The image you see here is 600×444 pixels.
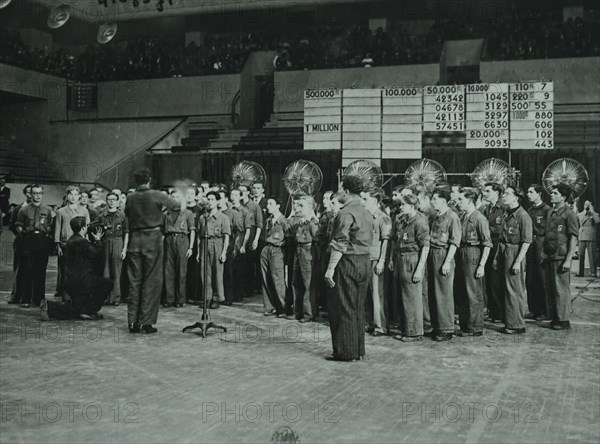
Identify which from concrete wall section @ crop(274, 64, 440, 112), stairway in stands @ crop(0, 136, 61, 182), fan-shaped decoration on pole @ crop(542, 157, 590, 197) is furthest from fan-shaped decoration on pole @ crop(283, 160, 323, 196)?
stairway in stands @ crop(0, 136, 61, 182)

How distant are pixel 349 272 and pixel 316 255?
260cm

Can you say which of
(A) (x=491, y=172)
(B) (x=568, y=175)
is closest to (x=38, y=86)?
(A) (x=491, y=172)

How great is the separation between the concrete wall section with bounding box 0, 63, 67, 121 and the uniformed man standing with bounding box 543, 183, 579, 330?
20.6 m

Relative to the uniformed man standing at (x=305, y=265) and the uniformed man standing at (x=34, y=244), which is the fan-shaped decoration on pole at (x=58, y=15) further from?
the uniformed man standing at (x=305, y=265)

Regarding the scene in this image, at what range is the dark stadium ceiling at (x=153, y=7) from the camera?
24.3m

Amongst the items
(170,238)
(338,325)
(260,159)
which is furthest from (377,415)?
(260,159)

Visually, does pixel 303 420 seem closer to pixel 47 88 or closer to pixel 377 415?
pixel 377 415

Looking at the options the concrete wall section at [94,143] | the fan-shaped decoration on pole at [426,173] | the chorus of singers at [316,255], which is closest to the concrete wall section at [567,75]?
the fan-shaped decoration on pole at [426,173]

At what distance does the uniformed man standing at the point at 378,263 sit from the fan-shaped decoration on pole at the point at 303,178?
544 cm

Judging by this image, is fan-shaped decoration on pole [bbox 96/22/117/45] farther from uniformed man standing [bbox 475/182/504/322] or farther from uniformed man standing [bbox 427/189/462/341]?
uniformed man standing [bbox 427/189/462/341]

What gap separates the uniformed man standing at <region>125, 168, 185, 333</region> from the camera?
7.88m

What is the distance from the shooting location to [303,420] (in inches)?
186

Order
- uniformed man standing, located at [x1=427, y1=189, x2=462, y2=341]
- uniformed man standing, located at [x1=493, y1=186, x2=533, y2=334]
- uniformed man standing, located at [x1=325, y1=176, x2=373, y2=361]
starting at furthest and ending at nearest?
uniformed man standing, located at [x1=493, y1=186, x2=533, y2=334] < uniformed man standing, located at [x1=427, y1=189, x2=462, y2=341] < uniformed man standing, located at [x1=325, y1=176, x2=373, y2=361]

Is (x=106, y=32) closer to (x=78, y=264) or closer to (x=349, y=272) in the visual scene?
(x=78, y=264)
